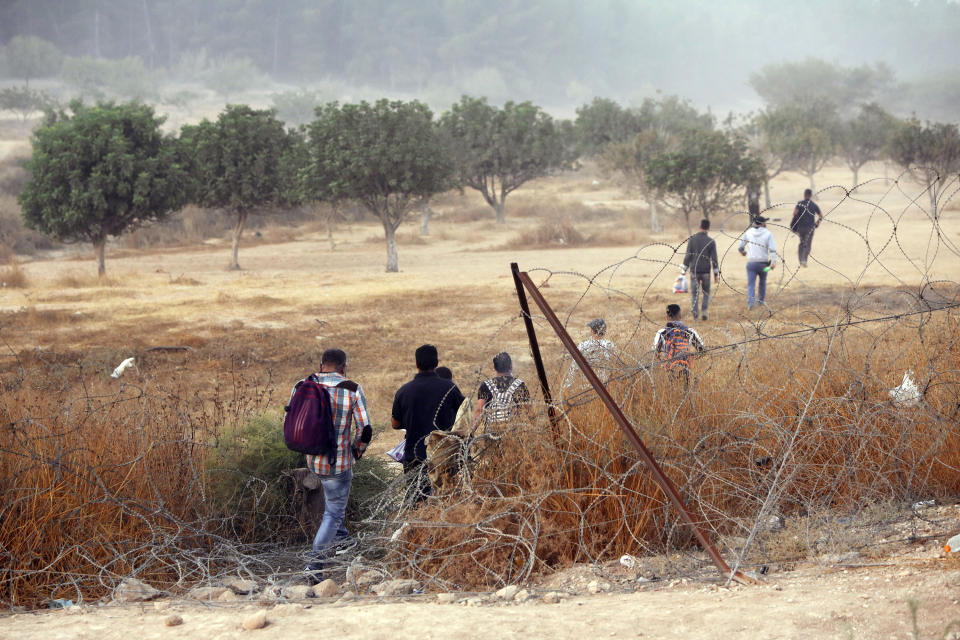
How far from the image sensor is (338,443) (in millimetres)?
5586

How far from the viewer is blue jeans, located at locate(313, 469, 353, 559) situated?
564 centimetres

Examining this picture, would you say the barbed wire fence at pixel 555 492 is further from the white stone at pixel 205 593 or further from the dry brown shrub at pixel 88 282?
the dry brown shrub at pixel 88 282

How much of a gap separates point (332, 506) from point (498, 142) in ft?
117

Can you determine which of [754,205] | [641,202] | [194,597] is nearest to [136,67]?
[641,202]

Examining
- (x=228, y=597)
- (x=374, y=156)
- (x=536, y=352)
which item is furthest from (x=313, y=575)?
(x=374, y=156)

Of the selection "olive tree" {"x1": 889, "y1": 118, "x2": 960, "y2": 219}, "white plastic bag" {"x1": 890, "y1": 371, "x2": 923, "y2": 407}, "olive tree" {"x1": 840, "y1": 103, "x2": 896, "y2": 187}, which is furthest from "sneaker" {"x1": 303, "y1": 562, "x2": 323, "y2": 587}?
"olive tree" {"x1": 840, "y1": 103, "x2": 896, "y2": 187}

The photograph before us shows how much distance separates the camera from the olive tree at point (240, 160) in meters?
27.9

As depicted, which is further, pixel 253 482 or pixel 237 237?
pixel 237 237

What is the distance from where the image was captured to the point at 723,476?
5.76m

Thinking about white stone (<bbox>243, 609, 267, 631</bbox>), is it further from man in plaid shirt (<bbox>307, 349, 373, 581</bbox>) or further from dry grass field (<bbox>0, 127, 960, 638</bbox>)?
man in plaid shirt (<bbox>307, 349, 373, 581</bbox>)

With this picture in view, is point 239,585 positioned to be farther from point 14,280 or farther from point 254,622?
point 14,280

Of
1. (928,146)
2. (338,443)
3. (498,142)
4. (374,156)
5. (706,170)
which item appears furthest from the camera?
(498,142)

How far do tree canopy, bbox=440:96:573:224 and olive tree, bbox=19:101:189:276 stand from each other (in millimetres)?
15905

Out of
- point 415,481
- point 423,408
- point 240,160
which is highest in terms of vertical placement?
point 240,160
